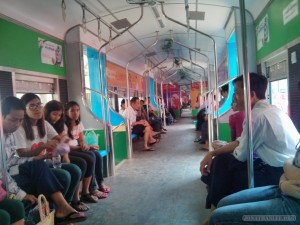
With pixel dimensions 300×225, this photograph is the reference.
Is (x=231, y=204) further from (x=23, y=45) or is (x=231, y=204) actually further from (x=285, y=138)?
(x=23, y=45)

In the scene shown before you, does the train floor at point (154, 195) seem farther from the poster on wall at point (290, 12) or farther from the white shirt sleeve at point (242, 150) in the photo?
the poster on wall at point (290, 12)

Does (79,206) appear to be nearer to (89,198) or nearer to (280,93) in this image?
(89,198)

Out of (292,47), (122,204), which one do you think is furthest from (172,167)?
(292,47)

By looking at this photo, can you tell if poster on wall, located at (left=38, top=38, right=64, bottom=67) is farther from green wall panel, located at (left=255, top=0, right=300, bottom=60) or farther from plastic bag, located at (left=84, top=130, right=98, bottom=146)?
green wall panel, located at (left=255, top=0, right=300, bottom=60)

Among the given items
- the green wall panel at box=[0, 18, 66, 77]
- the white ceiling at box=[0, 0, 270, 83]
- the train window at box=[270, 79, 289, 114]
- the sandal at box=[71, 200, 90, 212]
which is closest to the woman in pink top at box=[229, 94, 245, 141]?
the train window at box=[270, 79, 289, 114]

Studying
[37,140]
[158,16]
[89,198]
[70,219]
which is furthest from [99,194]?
[158,16]

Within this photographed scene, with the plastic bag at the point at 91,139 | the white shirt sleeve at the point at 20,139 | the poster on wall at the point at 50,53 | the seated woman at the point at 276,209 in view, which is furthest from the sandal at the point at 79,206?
the poster on wall at the point at 50,53

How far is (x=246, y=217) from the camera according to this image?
4.79ft

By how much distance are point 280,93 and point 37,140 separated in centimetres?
325

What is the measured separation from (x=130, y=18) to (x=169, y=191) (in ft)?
10.3

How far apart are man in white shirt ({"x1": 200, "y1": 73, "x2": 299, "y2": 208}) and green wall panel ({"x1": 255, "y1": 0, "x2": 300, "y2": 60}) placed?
124cm

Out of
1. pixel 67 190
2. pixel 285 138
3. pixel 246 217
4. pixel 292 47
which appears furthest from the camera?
pixel 292 47

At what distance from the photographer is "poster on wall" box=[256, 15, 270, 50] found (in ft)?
13.1

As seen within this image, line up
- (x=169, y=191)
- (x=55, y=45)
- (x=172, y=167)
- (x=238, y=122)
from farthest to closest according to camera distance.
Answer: (x=172, y=167), (x=55, y=45), (x=169, y=191), (x=238, y=122)
